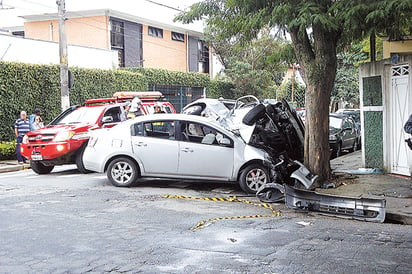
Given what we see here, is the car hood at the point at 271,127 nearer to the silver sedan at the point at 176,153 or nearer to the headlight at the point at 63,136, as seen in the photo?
the silver sedan at the point at 176,153

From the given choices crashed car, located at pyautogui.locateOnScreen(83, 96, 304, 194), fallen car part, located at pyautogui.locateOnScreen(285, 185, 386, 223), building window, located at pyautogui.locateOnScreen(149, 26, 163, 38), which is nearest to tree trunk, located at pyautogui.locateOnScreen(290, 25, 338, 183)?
crashed car, located at pyautogui.locateOnScreen(83, 96, 304, 194)

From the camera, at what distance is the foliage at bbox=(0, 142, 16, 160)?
17281 millimetres

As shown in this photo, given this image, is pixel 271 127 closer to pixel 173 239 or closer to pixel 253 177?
pixel 253 177

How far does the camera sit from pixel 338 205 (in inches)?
329

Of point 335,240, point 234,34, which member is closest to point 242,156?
point 234,34

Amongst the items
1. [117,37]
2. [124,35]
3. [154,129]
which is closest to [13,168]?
[154,129]

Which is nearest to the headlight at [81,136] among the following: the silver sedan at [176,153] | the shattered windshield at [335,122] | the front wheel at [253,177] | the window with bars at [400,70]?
the silver sedan at [176,153]

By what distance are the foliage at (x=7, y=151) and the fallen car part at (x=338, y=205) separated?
1187 centimetres

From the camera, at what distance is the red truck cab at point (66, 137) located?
12.8 meters

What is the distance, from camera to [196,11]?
11234 millimetres

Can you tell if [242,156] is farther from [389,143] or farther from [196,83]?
[196,83]

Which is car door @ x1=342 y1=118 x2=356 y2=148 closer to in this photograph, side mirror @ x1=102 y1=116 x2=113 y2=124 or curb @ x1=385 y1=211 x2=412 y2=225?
side mirror @ x1=102 y1=116 x2=113 y2=124

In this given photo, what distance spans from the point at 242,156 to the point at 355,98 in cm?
2700

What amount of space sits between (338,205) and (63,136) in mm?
7529
